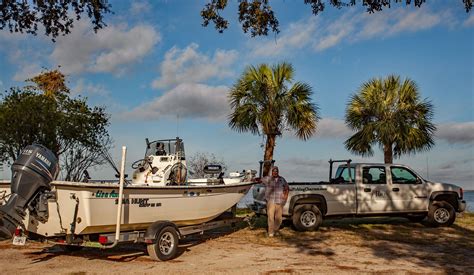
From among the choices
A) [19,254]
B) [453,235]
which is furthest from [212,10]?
[453,235]

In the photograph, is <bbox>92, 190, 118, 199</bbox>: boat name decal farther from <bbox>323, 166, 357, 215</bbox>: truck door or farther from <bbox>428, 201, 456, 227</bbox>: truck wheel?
<bbox>428, 201, 456, 227</bbox>: truck wheel

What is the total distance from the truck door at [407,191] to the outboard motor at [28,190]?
9342mm

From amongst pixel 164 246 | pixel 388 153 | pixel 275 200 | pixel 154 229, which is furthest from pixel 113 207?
pixel 388 153

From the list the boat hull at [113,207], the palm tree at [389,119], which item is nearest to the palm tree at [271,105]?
the palm tree at [389,119]

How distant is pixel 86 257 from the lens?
993cm

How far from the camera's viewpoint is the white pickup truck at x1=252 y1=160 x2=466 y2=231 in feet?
43.7

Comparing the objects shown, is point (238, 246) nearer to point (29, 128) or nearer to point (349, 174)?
point (349, 174)

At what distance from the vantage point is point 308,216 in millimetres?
13336

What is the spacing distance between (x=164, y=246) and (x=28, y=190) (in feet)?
8.77

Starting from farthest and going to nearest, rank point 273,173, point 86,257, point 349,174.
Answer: point 349,174 → point 273,173 → point 86,257

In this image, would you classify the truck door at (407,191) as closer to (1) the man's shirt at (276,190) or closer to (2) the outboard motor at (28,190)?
(1) the man's shirt at (276,190)

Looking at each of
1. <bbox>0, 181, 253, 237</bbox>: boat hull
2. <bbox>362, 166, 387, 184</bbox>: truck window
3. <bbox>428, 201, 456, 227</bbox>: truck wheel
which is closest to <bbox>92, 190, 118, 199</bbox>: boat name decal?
<bbox>0, 181, 253, 237</bbox>: boat hull

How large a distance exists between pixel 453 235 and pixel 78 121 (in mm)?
16371

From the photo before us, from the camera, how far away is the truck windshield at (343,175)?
14.0m
